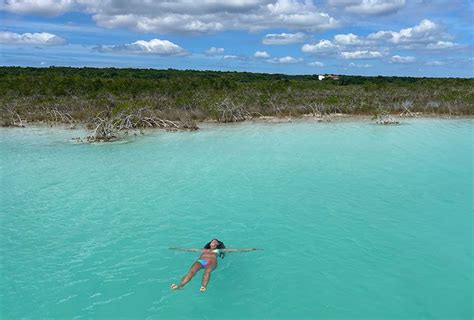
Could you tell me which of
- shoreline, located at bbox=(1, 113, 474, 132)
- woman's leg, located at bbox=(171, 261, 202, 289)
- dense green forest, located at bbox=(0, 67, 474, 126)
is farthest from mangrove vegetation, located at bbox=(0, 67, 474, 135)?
woman's leg, located at bbox=(171, 261, 202, 289)

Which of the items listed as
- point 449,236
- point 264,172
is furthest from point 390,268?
point 264,172

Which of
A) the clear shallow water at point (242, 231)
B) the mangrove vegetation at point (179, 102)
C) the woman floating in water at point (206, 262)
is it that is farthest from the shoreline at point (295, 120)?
the woman floating in water at point (206, 262)

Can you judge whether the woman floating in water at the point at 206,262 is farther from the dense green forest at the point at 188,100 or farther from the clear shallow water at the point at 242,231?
the dense green forest at the point at 188,100

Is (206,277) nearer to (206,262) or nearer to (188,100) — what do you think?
(206,262)

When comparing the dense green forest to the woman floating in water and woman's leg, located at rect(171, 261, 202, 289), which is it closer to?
the woman floating in water

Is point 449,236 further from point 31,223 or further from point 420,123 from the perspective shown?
point 420,123

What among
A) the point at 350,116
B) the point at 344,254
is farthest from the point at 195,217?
the point at 350,116

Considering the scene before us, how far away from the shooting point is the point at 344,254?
7.09 metres

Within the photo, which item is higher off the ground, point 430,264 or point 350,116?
point 350,116

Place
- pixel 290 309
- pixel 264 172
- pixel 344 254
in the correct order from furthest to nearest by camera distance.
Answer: pixel 264 172 < pixel 344 254 < pixel 290 309

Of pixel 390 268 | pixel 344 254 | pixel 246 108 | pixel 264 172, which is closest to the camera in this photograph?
pixel 390 268

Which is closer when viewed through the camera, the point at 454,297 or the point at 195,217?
the point at 454,297

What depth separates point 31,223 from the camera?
8656 mm

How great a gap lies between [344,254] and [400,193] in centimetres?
387
